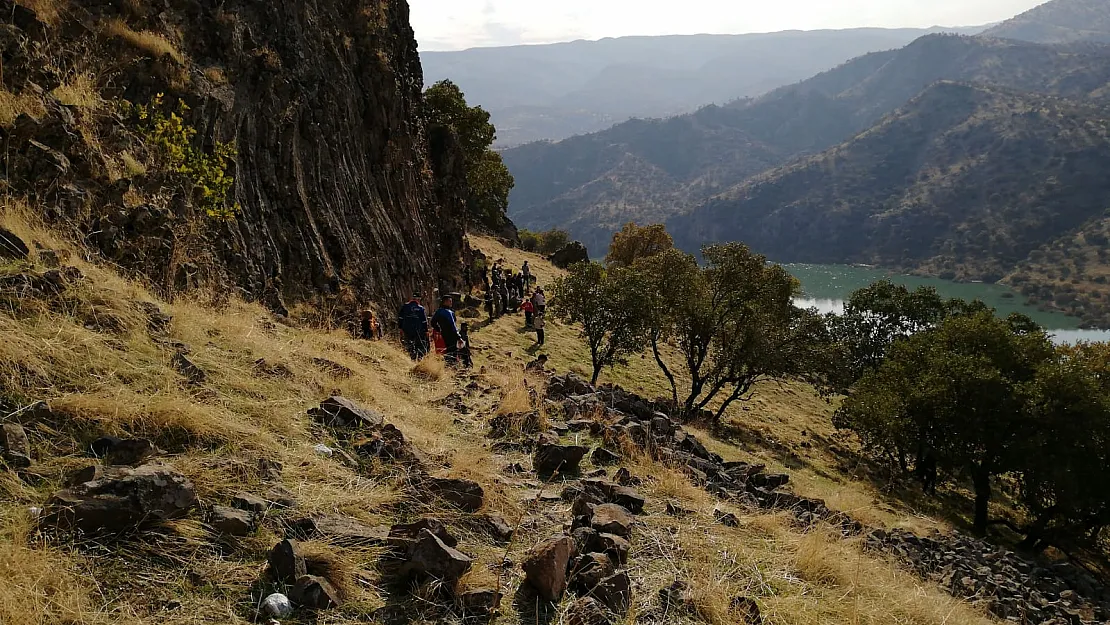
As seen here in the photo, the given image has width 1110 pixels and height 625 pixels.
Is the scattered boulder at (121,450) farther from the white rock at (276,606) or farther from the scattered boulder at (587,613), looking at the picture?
the scattered boulder at (587,613)

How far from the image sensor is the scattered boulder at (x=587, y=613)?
3943mm

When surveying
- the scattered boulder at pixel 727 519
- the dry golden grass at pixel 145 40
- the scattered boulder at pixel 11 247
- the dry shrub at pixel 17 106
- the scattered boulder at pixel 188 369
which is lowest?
the scattered boulder at pixel 727 519

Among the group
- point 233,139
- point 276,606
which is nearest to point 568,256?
point 233,139

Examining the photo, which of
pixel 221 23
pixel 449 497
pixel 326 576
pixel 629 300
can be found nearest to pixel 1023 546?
pixel 629 300

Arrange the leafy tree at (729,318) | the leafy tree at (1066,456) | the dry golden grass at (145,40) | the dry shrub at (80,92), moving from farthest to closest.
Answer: the leafy tree at (729,318)
the leafy tree at (1066,456)
the dry golden grass at (145,40)
the dry shrub at (80,92)

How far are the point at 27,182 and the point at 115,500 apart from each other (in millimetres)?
5396

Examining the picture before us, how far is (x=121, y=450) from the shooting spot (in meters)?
4.13

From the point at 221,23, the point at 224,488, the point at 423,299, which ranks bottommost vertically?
the point at 423,299

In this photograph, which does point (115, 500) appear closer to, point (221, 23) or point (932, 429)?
point (221, 23)

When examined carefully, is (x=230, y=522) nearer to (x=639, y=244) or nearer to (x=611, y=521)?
(x=611, y=521)

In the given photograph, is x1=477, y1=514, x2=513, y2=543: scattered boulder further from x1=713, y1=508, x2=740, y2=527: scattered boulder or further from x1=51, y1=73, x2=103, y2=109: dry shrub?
x1=51, y1=73, x2=103, y2=109: dry shrub

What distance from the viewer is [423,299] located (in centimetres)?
2247

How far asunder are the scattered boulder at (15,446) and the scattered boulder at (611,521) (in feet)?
13.5

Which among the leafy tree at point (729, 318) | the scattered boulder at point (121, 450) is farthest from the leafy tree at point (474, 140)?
the scattered boulder at point (121, 450)
